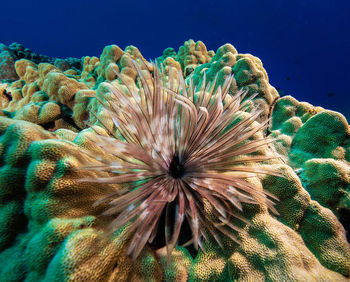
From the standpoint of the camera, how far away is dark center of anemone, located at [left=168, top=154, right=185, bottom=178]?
59.4 inches

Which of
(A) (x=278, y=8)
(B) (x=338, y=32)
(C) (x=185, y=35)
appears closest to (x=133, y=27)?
(C) (x=185, y=35)

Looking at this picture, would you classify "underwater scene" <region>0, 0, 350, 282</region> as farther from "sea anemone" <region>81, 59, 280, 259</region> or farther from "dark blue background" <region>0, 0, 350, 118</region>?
"dark blue background" <region>0, 0, 350, 118</region>

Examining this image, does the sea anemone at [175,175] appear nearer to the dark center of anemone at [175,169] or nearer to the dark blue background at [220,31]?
the dark center of anemone at [175,169]

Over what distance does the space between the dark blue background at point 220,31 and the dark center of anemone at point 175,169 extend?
180ft

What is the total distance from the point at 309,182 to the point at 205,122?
1.40m

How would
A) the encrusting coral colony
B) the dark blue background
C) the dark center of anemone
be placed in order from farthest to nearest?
the dark blue background < the dark center of anemone < the encrusting coral colony

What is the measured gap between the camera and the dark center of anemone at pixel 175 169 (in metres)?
1.51

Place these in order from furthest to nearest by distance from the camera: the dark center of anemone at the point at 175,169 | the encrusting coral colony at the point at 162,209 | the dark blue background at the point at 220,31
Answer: the dark blue background at the point at 220,31
the dark center of anemone at the point at 175,169
the encrusting coral colony at the point at 162,209

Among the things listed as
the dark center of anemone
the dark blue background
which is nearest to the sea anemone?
the dark center of anemone

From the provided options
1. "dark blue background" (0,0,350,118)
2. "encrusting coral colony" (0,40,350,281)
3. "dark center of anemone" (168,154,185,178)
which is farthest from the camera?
"dark blue background" (0,0,350,118)

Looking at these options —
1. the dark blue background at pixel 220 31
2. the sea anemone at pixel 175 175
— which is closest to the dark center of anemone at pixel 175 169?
the sea anemone at pixel 175 175

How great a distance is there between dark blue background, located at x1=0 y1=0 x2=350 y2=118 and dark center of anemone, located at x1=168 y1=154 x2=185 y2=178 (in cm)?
5486

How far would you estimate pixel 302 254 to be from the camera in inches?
55.7

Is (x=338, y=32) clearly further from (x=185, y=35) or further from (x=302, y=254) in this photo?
(x=302, y=254)
